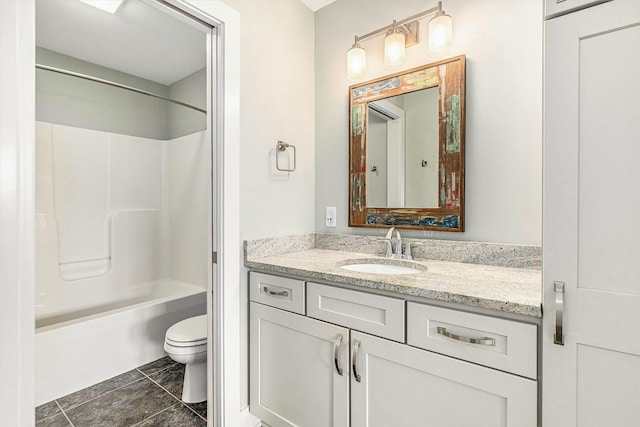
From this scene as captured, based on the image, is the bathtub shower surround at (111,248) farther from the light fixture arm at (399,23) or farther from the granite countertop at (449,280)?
the light fixture arm at (399,23)

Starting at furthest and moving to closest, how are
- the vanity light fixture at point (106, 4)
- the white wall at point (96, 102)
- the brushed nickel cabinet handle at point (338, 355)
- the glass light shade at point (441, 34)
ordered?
the white wall at point (96, 102)
the vanity light fixture at point (106, 4)
the glass light shade at point (441, 34)
the brushed nickel cabinet handle at point (338, 355)

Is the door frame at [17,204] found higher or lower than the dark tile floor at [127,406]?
higher

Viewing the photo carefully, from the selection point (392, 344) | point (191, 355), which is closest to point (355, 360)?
point (392, 344)

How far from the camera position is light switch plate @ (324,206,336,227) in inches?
80.4

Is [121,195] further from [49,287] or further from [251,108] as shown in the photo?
[251,108]

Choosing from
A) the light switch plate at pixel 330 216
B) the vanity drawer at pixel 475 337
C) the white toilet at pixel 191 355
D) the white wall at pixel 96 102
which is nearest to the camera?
the vanity drawer at pixel 475 337

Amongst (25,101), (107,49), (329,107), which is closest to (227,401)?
(25,101)

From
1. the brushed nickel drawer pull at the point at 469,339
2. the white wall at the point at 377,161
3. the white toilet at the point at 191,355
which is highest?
the white wall at the point at 377,161

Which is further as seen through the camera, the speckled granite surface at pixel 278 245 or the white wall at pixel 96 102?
the white wall at pixel 96 102

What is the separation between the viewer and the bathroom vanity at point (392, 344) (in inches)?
37.3

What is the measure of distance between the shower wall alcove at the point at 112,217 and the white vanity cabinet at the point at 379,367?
1135 millimetres

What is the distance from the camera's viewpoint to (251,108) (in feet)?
5.53

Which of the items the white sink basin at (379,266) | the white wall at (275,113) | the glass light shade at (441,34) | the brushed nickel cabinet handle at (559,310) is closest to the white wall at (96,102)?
the white wall at (275,113)

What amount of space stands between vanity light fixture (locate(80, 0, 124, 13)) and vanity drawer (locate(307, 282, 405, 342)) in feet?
6.82
